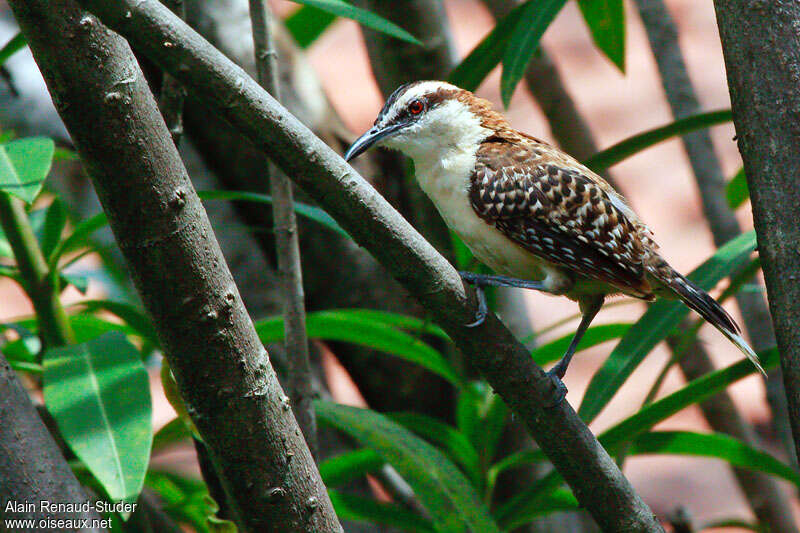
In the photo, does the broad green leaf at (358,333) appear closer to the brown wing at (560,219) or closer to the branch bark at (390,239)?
the brown wing at (560,219)

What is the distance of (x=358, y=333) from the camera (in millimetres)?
2486

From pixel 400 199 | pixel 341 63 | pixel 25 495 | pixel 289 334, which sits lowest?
pixel 25 495

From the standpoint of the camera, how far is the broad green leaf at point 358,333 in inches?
96.1

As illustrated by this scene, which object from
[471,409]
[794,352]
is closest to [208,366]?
[794,352]

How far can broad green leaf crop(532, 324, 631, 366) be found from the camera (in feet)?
8.62

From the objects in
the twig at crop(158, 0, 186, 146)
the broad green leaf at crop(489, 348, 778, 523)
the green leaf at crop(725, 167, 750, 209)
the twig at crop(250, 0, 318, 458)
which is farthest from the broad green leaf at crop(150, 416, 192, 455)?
the green leaf at crop(725, 167, 750, 209)

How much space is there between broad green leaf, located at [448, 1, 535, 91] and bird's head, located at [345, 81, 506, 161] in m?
0.03

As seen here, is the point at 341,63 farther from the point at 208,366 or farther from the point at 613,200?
the point at 208,366

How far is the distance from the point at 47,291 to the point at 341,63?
22.5ft

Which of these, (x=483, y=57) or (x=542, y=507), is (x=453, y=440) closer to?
(x=542, y=507)

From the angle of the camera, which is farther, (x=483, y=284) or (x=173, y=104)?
(x=483, y=284)

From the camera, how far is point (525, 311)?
3352 mm

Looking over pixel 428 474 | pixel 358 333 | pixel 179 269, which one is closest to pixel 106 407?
pixel 179 269

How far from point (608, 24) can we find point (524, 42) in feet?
2.61
